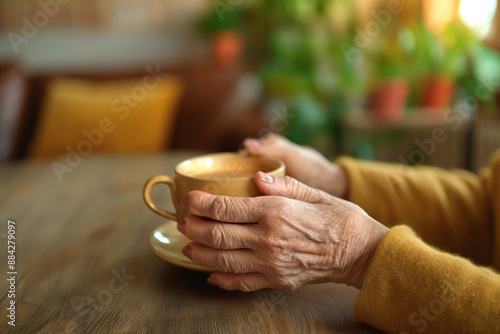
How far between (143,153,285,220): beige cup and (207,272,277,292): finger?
0.10m

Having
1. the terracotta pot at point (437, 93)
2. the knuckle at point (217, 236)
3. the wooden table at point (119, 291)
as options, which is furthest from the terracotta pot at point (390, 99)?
the knuckle at point (217, 236)

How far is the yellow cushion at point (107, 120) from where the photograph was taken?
221 cm

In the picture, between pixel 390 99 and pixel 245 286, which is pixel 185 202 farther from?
pixel 390 99

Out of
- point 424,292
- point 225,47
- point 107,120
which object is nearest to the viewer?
point 424,292

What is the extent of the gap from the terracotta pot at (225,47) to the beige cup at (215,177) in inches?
86.7

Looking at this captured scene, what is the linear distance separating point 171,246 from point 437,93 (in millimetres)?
2301

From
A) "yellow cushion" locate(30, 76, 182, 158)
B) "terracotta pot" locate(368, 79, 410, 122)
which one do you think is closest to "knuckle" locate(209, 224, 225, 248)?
"yellow cushion" locate(30, 76, 182, 158)

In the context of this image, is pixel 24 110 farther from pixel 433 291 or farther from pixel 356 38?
pixel 433 291

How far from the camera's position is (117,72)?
2604mm

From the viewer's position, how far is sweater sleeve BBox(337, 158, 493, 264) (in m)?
0.76

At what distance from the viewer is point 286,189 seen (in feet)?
1.94

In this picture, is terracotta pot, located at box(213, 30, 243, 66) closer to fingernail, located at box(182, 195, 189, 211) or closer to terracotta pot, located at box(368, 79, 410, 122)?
terracotta pot, located at box(368, 79, 410, 122)

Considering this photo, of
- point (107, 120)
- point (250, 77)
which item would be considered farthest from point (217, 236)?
point (250, 77)

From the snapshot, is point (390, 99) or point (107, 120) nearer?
point (107, 120)
